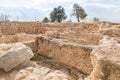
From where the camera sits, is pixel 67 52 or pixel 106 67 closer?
pixel 106 67

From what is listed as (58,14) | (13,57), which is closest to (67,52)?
(13,57)

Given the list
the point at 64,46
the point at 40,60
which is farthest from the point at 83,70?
the point at 40,60

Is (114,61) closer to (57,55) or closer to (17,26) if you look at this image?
(57,55)

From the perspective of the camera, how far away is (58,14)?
3966 centimetres

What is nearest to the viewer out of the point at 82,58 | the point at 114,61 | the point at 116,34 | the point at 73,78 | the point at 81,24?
the point at 114,61

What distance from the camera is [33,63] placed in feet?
24.0

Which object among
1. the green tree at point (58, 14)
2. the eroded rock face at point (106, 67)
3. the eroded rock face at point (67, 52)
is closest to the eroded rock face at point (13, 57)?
the eroded rock face at point (67, 52)

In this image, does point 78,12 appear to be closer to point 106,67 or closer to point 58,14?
point 58,14

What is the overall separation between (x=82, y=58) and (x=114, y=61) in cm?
295

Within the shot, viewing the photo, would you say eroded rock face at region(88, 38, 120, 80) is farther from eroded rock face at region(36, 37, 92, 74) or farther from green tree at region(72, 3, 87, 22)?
green tree at region(72, 3, 87, 22)

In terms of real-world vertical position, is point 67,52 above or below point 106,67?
below

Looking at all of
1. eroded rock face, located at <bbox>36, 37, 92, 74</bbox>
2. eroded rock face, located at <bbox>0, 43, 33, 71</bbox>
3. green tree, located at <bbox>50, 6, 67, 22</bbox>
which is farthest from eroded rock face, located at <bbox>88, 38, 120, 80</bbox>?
green tree, located at <bbox>50, 6, 67, 22</bbox>

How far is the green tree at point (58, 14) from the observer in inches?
1553

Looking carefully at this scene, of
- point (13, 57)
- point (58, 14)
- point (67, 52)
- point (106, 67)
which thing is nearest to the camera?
point (106, 67)
